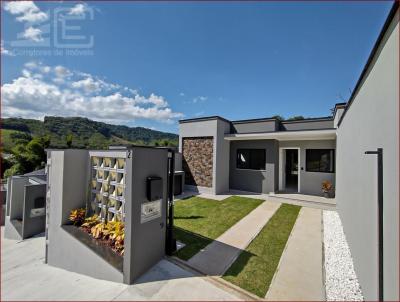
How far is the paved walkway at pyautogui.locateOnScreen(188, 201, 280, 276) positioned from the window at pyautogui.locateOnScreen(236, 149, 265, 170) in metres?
4.87

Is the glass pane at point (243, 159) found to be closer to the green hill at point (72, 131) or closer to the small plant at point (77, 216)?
the small plant at point (77, 216)

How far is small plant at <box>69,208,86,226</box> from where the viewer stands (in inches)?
203

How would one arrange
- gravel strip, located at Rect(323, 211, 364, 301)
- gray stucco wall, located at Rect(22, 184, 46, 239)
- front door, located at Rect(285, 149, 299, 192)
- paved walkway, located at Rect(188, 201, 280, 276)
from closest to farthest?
gravel strip, located at Rect(323, 211, 364, 301)
paved walkway, located at Rect(188, 201, 280, 276)
gray stucco wall, located at Rect(22, 184, 46, 239)
front door, located at Rect(285, 149, 299, 192)

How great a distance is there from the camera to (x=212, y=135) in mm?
11711

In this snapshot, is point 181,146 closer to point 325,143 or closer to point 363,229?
point 325,143

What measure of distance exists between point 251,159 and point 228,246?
816 centimetres

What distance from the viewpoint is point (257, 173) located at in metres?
12.1

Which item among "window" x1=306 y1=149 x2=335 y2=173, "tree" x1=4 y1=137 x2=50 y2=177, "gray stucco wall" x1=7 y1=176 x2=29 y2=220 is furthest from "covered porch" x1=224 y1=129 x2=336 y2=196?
"tree" x1=4 y1=137 x2=50 y2=177

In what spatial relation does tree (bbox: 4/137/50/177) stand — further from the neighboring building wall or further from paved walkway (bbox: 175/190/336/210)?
the neighboring building wall

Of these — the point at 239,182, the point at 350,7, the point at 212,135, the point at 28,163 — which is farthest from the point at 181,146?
the point at 28,163

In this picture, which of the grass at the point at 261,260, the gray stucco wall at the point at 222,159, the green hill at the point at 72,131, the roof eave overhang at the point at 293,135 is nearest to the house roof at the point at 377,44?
the grass at the point at 261,260

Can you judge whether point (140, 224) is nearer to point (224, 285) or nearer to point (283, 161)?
point (224, 285)

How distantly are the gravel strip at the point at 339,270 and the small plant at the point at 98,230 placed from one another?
498 centimetres

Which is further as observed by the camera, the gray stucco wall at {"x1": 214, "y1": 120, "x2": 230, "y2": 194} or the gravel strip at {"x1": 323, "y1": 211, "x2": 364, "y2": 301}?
the gray stucco wall at {"x1": 214, "y1": 120, "x2": 230, "y2": 194}
